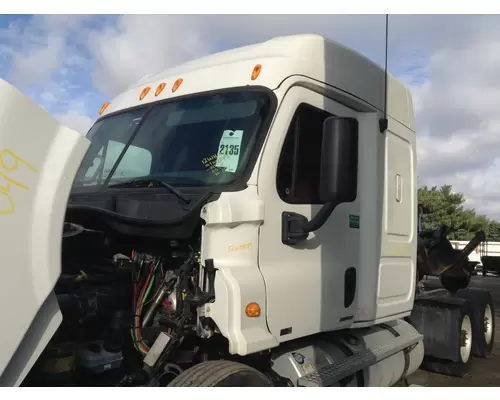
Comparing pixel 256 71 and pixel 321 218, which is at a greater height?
pixel 256 71

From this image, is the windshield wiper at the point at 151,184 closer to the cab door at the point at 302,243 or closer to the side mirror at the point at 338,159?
the cab door at the point at 302,243

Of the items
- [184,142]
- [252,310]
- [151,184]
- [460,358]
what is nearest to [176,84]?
[184,142]

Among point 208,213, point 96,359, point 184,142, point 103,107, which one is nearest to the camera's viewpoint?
point 208,213

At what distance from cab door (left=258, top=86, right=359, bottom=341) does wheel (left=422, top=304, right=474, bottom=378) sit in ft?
8.57

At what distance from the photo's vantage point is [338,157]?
9.68ft

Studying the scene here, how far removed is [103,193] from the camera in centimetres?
368

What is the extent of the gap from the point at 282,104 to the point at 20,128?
167 cm

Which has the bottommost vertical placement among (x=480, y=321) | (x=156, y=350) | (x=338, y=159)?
(x=480, y=321)

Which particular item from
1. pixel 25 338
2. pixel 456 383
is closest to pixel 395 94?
pixel 456 383

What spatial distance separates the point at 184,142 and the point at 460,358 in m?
4.32

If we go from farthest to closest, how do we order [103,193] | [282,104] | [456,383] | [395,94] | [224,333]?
[456,383]
[395,94]
[103,193]
[282,104]
[224,333]

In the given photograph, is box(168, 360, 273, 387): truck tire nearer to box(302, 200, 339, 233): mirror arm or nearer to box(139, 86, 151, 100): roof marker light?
box(302, 200, 339, 233): mirror arm

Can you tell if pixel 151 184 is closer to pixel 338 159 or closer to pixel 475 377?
pixel 338 159

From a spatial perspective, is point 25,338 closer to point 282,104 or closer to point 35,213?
point 35,213
